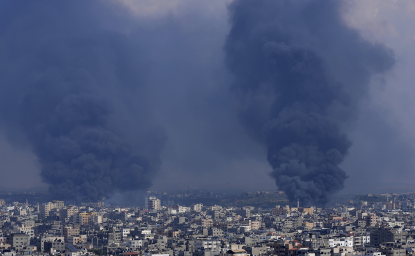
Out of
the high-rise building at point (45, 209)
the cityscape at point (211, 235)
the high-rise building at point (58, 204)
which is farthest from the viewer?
the high-rise building at point (58, 204)

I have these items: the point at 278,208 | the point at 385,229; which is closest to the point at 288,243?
the point at 385,229

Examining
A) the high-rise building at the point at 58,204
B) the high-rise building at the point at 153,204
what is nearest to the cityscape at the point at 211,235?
the high-rise building at the point at 58,204

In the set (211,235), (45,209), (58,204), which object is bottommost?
(211,235)

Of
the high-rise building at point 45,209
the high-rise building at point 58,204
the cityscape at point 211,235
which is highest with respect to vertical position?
the high-rise building at point 58,204

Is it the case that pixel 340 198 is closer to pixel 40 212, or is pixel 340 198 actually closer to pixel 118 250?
pixel 40 212

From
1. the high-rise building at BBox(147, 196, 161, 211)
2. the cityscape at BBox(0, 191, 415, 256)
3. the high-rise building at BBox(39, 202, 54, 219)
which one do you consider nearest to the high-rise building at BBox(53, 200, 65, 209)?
the high-rise building at BBox(39, 202, 54, 219)

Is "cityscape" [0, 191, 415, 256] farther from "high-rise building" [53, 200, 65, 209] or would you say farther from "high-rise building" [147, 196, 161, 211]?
"high-rise building" [147, 196, 161, 211]

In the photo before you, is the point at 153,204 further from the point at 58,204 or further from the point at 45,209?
the point at 45,209

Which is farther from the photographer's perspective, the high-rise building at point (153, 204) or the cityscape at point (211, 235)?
the high-rise building at point (153, 204)

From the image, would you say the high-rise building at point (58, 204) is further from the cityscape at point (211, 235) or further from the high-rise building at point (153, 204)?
the high-rise building at point (153, 204)

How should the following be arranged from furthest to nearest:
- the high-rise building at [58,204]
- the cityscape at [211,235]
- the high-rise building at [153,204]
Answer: the high-rise building at [153,204], the high-rise building at [58,204], the cityscape at [211,235]


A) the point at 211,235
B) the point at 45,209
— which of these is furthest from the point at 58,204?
the point at 211,235

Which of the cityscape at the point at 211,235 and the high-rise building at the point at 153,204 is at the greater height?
the high-rise building at the point at 153,204
